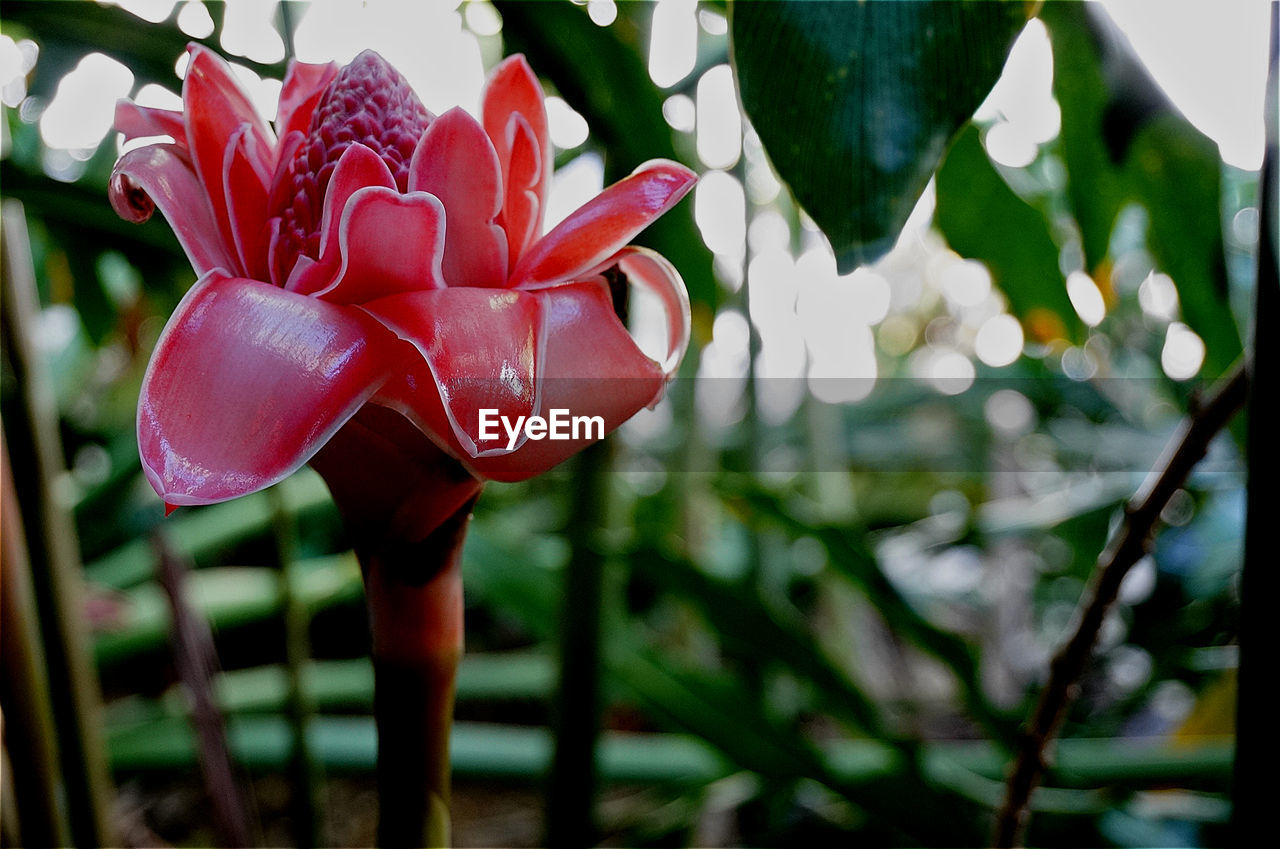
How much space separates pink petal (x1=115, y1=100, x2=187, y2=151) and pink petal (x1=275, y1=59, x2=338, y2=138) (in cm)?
1

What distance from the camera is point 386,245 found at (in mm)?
95

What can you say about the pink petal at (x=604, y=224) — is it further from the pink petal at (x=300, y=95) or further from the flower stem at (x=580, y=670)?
the flower stem at (x=580, y=670)

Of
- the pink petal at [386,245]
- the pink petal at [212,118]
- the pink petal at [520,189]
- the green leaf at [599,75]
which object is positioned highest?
the green leaf at [599,75]

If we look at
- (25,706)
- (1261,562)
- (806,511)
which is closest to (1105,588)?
(1261,562)

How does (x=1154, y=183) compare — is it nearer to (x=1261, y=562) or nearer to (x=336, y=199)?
(x=1261, y=562)

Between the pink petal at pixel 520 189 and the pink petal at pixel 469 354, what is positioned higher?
the pink petal at pixel 520 189

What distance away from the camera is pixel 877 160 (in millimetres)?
130

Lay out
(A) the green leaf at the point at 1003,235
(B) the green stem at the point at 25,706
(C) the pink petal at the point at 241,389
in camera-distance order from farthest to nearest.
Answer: (A) the green leaf at the point at 1003,235
(B) the green stem at the point at 25,706
(C) the pink petal at the point at 241,389

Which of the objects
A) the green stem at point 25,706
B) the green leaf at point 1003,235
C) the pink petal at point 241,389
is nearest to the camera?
the pink petal at point 241,389

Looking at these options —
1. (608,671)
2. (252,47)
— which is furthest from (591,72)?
(608,671)

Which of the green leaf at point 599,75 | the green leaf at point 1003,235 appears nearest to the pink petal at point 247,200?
the green leaf at point 599,75

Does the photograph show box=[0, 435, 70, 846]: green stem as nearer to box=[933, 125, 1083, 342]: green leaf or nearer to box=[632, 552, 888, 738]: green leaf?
box=[632, 552, 888, 738]: green leaf

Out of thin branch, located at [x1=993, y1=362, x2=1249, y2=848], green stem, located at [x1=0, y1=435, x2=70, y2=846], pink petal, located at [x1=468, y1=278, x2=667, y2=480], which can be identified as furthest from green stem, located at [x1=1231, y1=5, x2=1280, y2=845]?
green stem, located at [x1=0, y1=435, x2=70, y2=846]

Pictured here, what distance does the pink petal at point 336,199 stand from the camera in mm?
97
